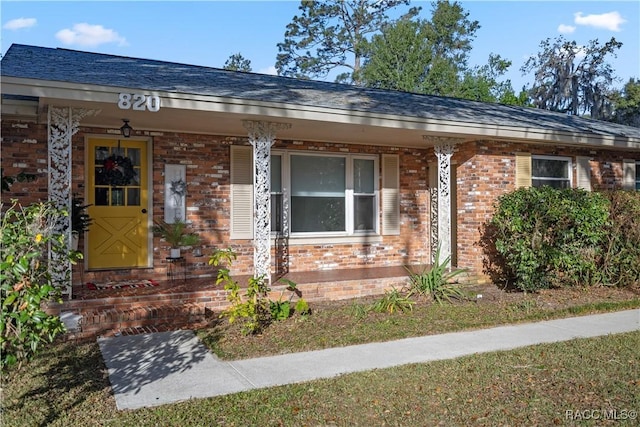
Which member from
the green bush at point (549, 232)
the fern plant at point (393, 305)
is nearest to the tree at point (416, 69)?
the green bush at point (549, 232)

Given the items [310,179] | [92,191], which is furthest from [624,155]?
[92,191]

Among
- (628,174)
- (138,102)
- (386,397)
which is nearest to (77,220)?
(138,102)

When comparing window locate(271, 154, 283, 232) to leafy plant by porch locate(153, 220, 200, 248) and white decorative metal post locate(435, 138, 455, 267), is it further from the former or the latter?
white decorative metal post locate(435, 138, 455, 267)

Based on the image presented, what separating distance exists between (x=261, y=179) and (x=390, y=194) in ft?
12.0

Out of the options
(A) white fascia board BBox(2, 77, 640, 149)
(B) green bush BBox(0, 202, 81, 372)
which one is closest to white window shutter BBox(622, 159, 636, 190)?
(A) white fascia board BBox(2, 77, 640, 149)

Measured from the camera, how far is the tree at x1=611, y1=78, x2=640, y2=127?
27.5m

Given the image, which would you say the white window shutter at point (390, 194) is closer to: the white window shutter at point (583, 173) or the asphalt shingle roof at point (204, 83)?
the asphalt shingle roof at point (204, 83)

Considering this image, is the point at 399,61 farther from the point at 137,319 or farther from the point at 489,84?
the point at 137,319

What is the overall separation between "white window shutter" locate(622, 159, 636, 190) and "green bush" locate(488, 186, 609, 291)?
2.99 meters

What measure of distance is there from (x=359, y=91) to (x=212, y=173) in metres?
3.68

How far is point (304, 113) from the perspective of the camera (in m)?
Result: 7.03

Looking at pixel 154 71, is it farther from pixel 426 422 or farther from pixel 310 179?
pixel 426 422

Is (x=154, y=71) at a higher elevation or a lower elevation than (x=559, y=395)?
higher

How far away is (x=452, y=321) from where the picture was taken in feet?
21.8
